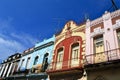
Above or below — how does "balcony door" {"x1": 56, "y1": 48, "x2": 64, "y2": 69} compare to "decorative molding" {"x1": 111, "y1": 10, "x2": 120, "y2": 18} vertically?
below

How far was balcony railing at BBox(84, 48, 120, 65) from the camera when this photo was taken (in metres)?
11.6

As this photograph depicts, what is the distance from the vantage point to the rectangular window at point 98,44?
530 inches

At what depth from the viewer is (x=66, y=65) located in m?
14.9

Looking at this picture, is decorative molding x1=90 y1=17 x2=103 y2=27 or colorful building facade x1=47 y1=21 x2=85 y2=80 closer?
colorful building facade x1=47 y1=21 x2=85 y2=80

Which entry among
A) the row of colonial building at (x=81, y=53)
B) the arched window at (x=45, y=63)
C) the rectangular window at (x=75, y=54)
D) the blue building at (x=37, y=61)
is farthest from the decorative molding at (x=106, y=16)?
the arched window at (x=45, y=63)

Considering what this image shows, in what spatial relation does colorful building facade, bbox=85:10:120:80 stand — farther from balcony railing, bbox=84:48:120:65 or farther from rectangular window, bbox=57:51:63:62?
rectangular window, bbox=57:51:63:62

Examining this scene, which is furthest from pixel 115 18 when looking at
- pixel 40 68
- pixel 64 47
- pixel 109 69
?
pixel 40 68

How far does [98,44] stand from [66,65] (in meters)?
3.61

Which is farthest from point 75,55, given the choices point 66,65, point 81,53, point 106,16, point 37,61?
point 37,61

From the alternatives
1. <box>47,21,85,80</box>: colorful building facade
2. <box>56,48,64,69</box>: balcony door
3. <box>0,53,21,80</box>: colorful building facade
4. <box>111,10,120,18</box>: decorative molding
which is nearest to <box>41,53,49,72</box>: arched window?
<box>47,21,85,80</box>: colorful building facade

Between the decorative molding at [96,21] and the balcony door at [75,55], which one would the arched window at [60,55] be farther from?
the decorative molding at [96,21]

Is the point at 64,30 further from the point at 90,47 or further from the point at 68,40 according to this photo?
the point at 90,47

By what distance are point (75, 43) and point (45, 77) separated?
4720 mm

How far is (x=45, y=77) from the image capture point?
1631 cm
